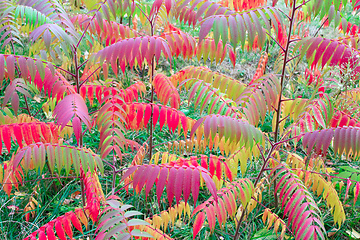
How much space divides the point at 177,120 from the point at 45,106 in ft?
5.45

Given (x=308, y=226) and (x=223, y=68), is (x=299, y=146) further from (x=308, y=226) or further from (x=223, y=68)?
(x=308, y=226)

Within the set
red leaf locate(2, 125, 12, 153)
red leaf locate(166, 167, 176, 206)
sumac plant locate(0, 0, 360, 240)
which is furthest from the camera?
red leaf locate(2, 125, 12, 153)

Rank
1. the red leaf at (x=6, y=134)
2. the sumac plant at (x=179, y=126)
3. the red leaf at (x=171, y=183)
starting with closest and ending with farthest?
the red leaf at (x=171, y=183), the sumac plant at (x=179, y=126), the red leaf at (x=6, y=134)

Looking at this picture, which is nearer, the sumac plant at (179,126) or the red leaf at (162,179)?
the red leaf at (162,179)

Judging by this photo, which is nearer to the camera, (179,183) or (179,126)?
(179,183)

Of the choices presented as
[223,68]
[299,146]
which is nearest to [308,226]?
[299,146]

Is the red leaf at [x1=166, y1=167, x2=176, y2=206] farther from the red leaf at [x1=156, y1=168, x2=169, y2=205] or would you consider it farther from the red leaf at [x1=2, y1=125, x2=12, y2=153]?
the red leaf at [x1=2, y1=125, x2=12, y2=153]

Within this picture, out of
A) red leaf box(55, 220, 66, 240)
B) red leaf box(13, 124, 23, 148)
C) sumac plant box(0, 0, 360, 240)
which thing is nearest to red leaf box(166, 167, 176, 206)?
sumac plant box(0, 0, 360, 240)

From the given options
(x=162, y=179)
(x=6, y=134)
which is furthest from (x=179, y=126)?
(x=6, y=134)

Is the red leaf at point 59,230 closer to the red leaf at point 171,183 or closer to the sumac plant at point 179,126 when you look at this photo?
the sumac plant at point 179,126

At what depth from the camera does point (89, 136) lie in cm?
404

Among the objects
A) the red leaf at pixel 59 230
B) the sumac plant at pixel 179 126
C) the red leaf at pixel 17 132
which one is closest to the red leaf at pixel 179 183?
the sumac plant at pixel 179 126

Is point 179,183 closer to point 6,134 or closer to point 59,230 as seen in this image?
point 59,230

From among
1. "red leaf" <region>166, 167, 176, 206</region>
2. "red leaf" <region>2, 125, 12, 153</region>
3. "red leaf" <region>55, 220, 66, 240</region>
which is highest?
"red leaf" <region>166, 167, 176, 206</region>
